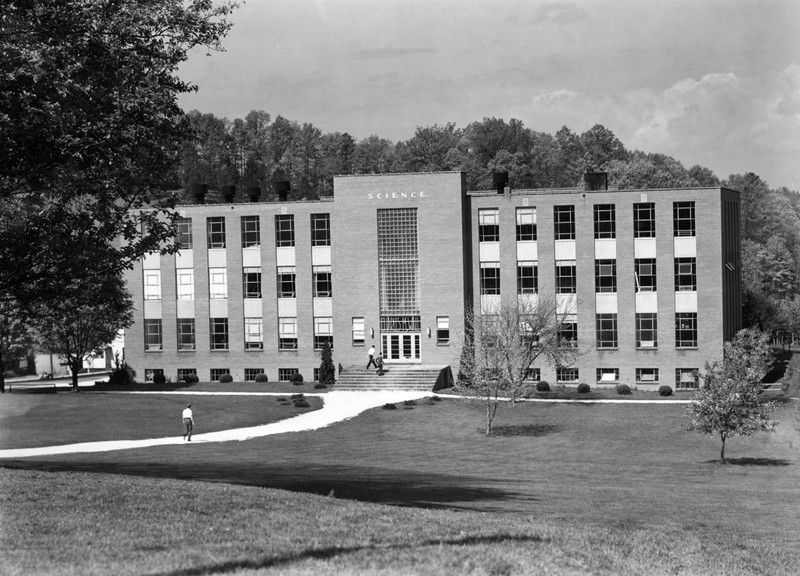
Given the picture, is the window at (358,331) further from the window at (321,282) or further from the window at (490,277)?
the window at (490,277)

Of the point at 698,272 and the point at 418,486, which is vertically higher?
the point at 698,272

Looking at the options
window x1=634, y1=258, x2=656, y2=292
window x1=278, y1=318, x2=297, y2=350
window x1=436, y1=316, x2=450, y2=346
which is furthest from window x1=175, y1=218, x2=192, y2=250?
window x1=634, y1=258, x2=656, y2=292

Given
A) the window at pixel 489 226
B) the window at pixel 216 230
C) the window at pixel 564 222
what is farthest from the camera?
the window at pixel 216 230

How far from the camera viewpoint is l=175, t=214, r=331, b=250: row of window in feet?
236

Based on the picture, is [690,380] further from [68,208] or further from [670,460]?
[68,208]

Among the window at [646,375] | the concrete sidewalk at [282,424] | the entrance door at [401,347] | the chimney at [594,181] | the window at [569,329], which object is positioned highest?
the chimney at [594,181]

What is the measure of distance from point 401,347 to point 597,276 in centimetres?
1363

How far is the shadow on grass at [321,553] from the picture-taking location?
14.6 meters

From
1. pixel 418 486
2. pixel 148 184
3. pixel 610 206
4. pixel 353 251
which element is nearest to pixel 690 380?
pixel 610 206

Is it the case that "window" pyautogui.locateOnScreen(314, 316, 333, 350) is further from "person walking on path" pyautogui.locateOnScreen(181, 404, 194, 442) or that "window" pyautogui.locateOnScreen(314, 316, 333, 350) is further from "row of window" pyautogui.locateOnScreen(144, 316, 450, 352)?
"person walking on path" pyautogui.locateOnScreen(181, 404, 194, 442)

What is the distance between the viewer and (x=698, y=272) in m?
67.2

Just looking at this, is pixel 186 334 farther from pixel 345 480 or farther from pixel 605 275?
pixel 345 480

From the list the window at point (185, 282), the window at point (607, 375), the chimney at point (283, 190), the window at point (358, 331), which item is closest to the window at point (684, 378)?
the window at point (607, 375)

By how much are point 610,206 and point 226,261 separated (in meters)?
26.5
